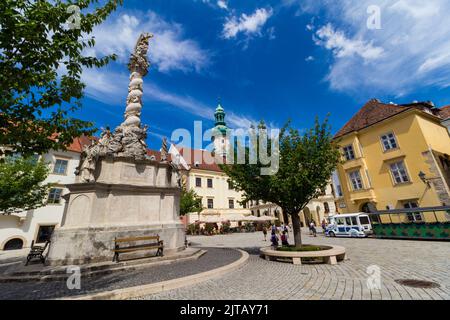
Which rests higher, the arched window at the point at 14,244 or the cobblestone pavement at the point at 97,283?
the arched window at the point at 14,244

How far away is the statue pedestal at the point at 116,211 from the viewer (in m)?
8.16

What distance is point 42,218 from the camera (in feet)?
78.1

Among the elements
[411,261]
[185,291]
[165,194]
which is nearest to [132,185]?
[165,194]

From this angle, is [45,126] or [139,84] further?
[139,84]

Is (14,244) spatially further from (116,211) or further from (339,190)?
(339,190)

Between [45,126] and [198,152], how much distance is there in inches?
1752

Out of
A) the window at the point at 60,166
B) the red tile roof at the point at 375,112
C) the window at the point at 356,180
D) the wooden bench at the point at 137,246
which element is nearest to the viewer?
the wooden bench at the point at 137,246

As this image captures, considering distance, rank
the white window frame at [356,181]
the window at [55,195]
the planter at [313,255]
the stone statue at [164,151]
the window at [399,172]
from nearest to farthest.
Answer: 1. the planter at [313,255]
2. the stone statue at [164,151]
3. the window at [399,172]
4. the white window frame at [356,181]
5. the window at [55,195]

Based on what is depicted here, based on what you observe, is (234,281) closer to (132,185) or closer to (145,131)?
(132,185)

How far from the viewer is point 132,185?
9789mm

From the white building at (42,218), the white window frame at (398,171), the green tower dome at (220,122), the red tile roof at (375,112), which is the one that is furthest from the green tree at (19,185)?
the green tower dome at (220,122)

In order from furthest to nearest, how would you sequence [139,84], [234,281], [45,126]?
[139,84], [234,281], [45,126]

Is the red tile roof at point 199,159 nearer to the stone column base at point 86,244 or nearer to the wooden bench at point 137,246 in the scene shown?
the wooden bench at point 137,246

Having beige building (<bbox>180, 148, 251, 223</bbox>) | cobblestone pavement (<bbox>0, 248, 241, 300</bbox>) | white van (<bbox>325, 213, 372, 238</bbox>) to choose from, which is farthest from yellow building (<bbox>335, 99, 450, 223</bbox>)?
beige building (<bbox>180, 148, 251, 223</bbox>)
